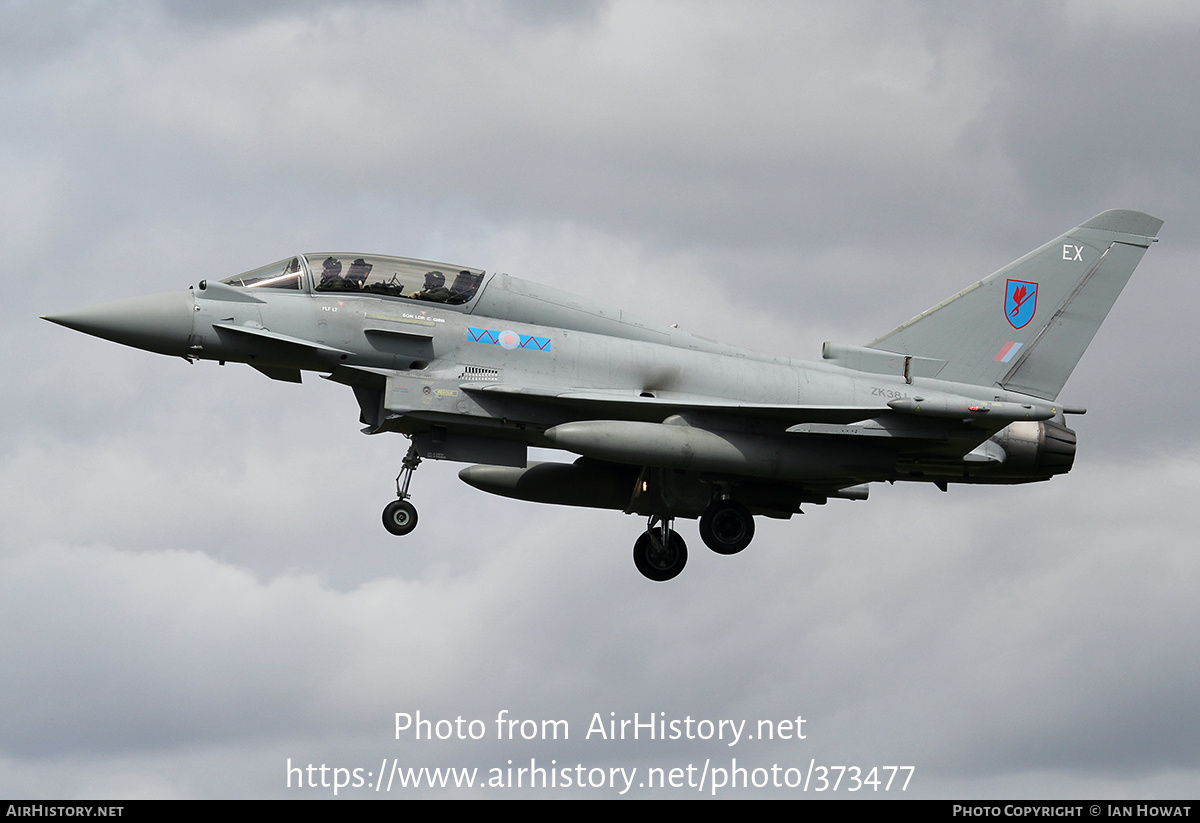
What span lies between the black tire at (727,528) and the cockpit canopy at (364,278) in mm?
5044

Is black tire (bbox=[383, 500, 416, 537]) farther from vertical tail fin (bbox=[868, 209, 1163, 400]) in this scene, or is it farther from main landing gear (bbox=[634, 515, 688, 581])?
vertical tail fin (bbox=[868, 209, 1163, 400])

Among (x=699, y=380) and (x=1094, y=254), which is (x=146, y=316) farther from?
(x=1094, y=254)

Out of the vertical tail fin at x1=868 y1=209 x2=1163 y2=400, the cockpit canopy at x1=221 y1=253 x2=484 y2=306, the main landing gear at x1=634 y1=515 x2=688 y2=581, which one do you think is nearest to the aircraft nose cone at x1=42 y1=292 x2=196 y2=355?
the cockpit canopy at x1=221 y1=253 x2=484 y2=306

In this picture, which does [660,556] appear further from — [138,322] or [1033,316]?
[138,322]

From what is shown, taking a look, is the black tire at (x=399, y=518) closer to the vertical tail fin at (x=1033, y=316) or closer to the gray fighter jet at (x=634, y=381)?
the gray fighter jet at (x=634, y=381)

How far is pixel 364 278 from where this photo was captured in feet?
68.5

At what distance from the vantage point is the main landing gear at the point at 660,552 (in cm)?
2372

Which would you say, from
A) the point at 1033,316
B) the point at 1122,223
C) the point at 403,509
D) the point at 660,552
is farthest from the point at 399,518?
the point at 1122,223

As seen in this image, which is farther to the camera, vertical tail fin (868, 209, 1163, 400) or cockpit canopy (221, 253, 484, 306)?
vertical tail fin (868, 209, 1163, 400)

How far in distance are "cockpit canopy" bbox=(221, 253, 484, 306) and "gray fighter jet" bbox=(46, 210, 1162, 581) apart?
32mm

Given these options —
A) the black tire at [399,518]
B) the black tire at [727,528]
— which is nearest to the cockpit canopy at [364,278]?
the black tire at [399,518]

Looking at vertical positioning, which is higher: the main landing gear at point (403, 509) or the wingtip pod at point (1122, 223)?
the wingtip pod at point (1122, 223)

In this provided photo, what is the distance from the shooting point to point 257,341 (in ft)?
66.7

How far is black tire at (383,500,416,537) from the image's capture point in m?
20.6
